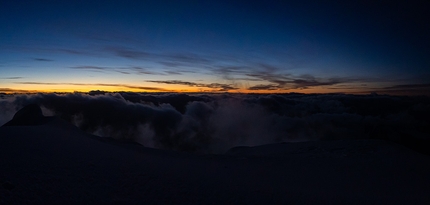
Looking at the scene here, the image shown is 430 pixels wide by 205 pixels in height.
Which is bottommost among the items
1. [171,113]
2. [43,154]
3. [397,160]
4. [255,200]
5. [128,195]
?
[171,113]

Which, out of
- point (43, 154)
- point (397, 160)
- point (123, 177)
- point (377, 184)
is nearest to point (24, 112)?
point (43, 154)

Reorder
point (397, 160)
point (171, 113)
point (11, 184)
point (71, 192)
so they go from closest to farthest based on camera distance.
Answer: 1. point (11, 184)
2. point (71, 192)
3. point (397, 160)
4. point (171, 113)

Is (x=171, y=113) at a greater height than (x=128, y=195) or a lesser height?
lesser

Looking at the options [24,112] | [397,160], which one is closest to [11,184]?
[24,112]

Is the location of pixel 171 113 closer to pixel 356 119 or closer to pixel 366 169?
pixel 356 119

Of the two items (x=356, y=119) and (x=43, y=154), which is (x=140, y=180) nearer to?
(x=43, y=154)

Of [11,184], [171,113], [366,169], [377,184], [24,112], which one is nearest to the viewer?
[11,184]

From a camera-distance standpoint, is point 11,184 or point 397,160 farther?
point 397,160
